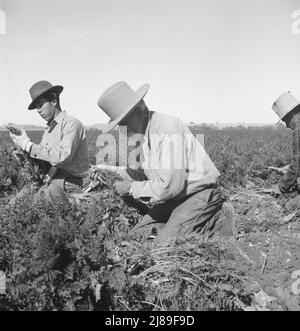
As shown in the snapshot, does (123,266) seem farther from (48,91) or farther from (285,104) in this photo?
(285,104)

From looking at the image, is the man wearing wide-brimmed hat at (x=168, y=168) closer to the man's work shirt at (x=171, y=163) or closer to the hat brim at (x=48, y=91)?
the man's work shirt at (x=171, y=163)

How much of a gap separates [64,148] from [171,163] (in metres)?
1.48

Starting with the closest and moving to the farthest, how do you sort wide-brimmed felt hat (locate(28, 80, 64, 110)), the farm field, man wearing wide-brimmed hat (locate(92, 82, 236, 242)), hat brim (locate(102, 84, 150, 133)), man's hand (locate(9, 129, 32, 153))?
the farm field, hat brim (locate(102, 84, 150, 133)), man wearing wide-brimmed hat (locate(92, 82, 236, 242)), man's hand (locate(9, 129, 32, 153)), wide-brimmed felt hat (locate(28, 80, 64, 110))

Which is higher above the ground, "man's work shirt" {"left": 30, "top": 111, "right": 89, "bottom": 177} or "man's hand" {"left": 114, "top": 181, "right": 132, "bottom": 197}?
"man's work shirt" {"left": 30, "top": 111, "right": 89, "bottom": 177}

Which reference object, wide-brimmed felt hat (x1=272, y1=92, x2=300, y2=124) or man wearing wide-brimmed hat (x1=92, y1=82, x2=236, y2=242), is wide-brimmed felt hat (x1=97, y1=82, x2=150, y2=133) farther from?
wide-brimmed felt hat (x1=272, y1=92, x2=300, y2=124)

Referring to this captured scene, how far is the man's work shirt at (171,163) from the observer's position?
11.0 feet

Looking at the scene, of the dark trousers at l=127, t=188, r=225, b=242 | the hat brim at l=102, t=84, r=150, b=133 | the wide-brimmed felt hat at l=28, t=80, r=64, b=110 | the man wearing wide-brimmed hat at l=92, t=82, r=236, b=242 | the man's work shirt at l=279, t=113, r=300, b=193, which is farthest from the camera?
the man's work shirt at l=279, t=113, r=300, b=193

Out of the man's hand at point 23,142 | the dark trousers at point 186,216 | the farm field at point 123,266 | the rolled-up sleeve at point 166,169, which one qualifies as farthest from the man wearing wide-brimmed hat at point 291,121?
the man's hand at point 23,142

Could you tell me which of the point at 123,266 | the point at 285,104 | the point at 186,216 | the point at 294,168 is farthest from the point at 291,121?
the point at 123,266

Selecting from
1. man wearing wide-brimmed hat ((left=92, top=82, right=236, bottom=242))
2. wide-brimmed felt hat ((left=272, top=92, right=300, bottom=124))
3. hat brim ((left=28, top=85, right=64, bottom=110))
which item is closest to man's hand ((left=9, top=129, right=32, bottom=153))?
hat brim ((left=28, top=85, right=64, bottom=110))

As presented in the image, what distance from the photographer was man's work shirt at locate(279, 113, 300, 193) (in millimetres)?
4594

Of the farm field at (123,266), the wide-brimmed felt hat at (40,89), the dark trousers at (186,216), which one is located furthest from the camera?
the wide-brimmed felt hat at (40,89)

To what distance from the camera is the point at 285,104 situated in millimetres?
4707
